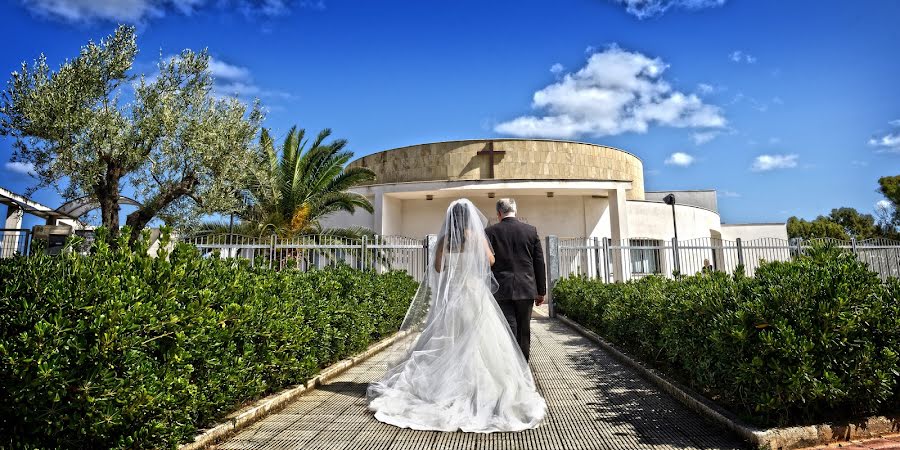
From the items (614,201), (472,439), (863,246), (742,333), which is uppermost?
(614,201)

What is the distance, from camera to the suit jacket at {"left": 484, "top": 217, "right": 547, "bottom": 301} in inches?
197

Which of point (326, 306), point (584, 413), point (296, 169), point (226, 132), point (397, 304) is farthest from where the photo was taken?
point (296, 169)

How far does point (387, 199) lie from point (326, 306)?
18.2 m

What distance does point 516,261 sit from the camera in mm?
5078

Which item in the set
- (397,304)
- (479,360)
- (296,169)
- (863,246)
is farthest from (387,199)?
(479,360)

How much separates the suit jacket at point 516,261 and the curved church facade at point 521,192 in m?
17.3

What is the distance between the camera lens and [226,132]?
12945mm

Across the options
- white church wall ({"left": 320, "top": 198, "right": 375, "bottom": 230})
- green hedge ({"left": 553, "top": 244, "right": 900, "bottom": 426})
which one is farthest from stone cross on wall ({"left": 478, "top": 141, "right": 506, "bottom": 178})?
green hedge ({"left": 553, "top": 244, "right": 900, "bottom": 426})

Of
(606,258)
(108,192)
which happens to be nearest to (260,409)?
(108,192)

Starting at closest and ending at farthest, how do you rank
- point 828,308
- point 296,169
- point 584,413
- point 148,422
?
point 148,422, point 828,308, point 584,413, point 296,169

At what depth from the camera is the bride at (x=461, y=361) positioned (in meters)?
4.04

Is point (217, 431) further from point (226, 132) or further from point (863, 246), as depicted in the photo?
point (863, 246)

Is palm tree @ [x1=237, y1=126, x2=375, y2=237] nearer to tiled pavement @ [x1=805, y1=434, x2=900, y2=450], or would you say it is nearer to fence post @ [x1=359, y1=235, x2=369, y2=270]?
fence post @ [x1=359, y1=235, x2=369, y2=270]

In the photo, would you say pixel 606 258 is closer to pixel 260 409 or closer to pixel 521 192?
pixel 521 192
